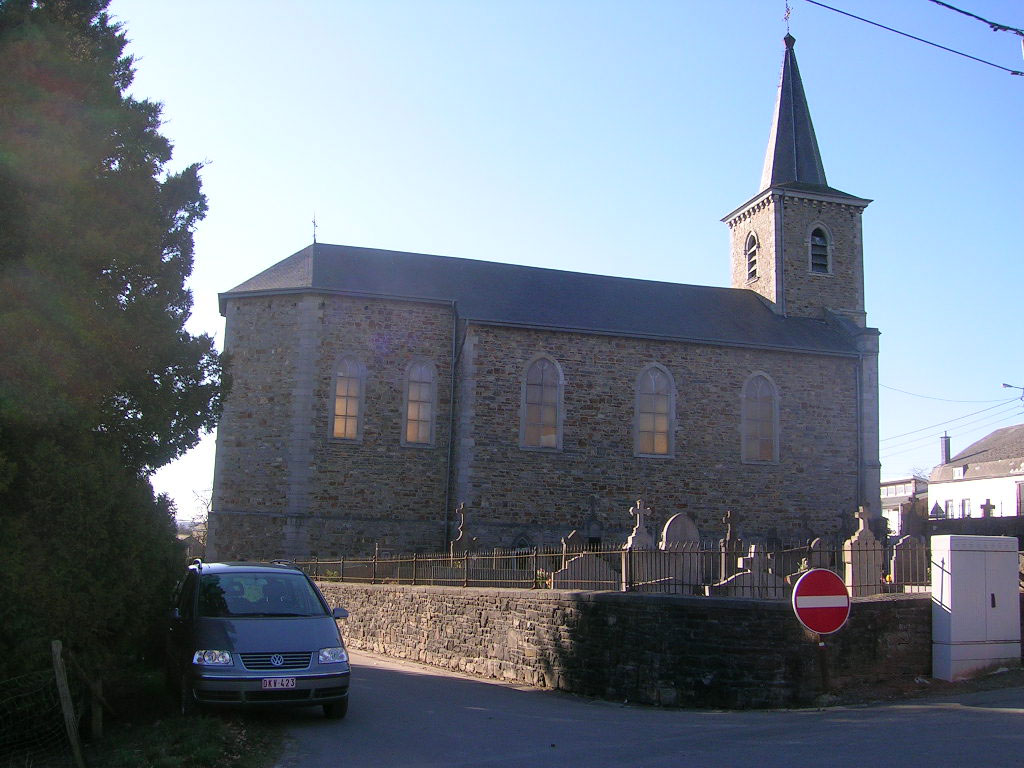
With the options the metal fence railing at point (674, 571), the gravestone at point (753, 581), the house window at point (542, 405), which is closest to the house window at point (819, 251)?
the house window at point (542, 405)

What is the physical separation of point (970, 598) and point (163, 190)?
1041 centimetres

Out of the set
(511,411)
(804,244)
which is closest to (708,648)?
(511,411)

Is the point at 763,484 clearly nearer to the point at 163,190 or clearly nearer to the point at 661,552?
the point at 661,552

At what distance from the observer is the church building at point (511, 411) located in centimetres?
2475

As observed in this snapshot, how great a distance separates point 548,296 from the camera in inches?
1125

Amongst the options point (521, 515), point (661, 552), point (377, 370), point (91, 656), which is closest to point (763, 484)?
point (521, 515)

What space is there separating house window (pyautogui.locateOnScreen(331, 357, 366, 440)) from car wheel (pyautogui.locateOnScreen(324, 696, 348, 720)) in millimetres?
15662

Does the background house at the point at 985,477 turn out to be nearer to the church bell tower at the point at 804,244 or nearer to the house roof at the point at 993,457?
the house roof at the point at 993,457

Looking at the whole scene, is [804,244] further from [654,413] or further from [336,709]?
[336,709]

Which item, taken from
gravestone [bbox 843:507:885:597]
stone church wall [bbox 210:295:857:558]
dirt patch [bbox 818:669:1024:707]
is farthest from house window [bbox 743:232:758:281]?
dirt patch [bbox 818:669:1024:707]

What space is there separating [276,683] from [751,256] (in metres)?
27.9

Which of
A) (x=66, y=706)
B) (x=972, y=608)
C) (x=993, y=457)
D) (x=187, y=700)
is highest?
(x=993, y=457)

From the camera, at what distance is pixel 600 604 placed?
37.5 ft

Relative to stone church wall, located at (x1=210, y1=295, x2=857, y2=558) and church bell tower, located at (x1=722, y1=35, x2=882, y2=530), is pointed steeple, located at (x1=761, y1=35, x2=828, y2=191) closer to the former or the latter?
church bell tower, located at (x1=722, y1=35, x2=882, y2=530)
